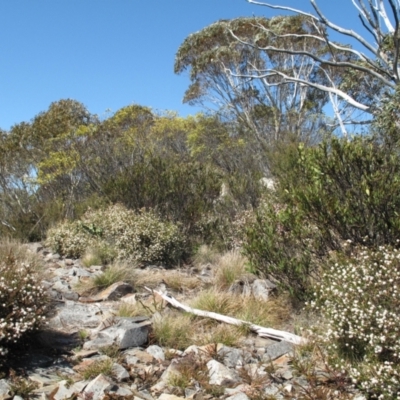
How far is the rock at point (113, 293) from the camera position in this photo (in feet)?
22.4

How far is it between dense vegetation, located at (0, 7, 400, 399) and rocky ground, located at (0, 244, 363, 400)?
0.39 m

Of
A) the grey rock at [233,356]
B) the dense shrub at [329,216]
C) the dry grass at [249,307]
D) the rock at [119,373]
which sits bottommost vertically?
the rock at [119,373]

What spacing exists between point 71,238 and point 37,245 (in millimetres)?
1158

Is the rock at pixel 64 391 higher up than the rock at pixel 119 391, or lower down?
lower down

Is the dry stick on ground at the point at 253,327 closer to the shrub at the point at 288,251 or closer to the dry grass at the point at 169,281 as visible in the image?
the shrub at the point at 288,251

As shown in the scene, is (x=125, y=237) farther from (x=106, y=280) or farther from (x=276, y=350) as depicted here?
(x=276, y=350)

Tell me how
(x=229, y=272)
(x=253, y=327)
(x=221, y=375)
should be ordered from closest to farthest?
(x=221, y=375), (x=253, y=327), (x=229, y=272)

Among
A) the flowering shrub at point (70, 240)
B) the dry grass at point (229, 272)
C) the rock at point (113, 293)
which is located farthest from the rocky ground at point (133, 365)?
the flowering shrub at point (70, 240)

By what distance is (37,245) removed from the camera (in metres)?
10.7

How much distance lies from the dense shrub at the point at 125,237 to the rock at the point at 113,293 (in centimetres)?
200

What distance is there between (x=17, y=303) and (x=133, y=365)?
4.10ft

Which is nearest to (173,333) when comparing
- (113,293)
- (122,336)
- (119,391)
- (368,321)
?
(122,336)

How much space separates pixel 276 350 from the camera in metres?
4.98

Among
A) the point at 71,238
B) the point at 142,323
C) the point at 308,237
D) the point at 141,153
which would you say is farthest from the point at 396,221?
the point at 141,153
